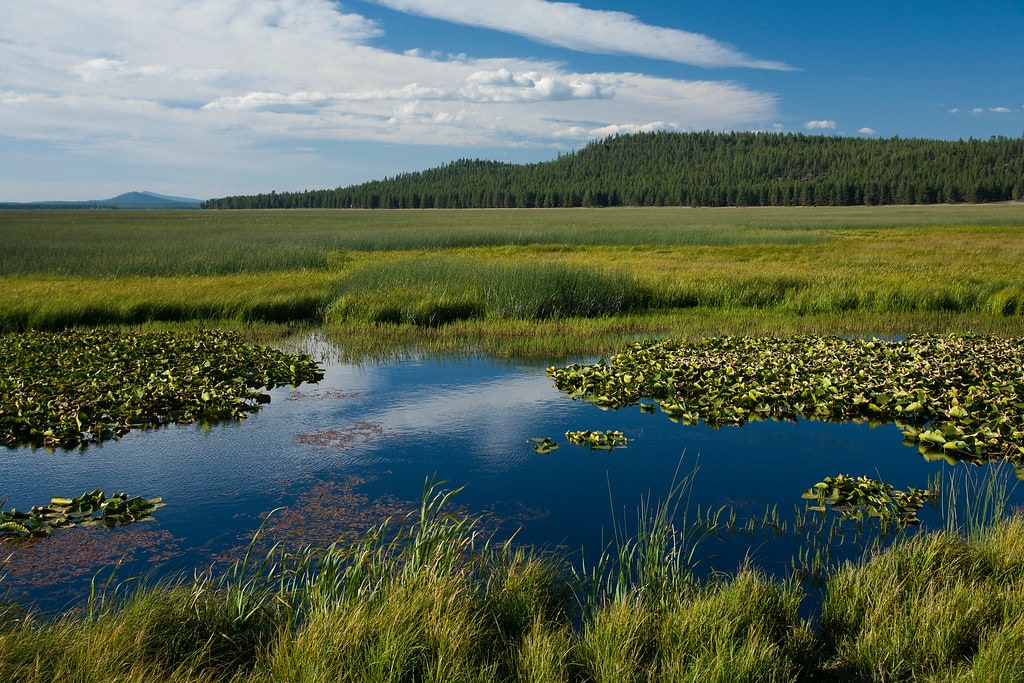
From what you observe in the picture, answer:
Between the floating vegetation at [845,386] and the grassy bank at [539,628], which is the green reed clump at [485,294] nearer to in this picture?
the floating vegetation at [845,386]

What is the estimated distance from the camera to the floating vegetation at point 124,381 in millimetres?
9938

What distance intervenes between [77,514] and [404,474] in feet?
10.4

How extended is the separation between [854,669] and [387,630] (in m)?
2.75

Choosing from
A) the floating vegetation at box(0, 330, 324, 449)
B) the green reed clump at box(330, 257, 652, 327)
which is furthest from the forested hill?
the floating vegetation at box(0, 330, 324, 449)

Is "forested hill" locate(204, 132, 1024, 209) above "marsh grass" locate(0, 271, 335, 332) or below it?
above

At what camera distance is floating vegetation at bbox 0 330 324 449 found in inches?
391

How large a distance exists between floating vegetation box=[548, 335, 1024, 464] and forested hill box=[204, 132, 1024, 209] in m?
119

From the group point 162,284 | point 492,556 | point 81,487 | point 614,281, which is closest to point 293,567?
point 492,556

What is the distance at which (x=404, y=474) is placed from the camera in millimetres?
8562

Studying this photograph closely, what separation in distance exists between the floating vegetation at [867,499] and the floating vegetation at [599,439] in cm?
235

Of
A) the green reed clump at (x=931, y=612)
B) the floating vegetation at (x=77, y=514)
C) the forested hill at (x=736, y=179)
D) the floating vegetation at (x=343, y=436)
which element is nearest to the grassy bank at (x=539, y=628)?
the green reed clump at (x=931, y=612)

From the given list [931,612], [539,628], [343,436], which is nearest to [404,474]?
[343,436]

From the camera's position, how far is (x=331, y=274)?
2555 cm

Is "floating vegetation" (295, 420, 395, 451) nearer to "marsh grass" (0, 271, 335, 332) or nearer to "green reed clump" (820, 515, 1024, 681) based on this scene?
"green reed clump" (820, 515, 1024, 681)
